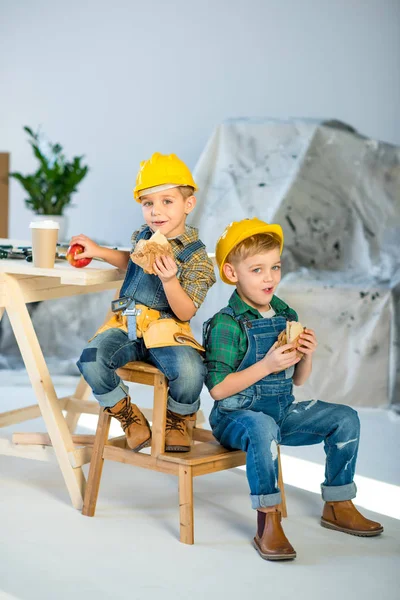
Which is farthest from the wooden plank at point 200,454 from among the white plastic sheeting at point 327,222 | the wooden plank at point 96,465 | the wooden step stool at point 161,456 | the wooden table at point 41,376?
the white plastic sheeting at point 327,222

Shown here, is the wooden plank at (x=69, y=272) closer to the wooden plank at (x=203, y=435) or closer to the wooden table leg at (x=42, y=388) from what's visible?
the wooden table leg at (x=42, y=388)

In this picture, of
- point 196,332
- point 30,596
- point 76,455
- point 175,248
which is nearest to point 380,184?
point 196,332

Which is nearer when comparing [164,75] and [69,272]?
[69,272]

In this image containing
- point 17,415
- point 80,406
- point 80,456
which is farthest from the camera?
point 80,406

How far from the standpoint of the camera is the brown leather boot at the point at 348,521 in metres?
2.32

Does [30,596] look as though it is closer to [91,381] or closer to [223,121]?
[91,381]

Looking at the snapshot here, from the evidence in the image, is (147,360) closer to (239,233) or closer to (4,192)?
(239,233)

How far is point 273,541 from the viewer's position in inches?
84.0

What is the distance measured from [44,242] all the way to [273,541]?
0.96m

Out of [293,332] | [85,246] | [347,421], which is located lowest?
[347,421]

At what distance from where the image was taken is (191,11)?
15.8ft

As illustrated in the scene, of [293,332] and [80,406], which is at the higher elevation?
[293,332]

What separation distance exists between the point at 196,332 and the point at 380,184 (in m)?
1.18

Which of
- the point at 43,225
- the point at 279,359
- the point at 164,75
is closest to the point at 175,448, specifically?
the point at 279,359
